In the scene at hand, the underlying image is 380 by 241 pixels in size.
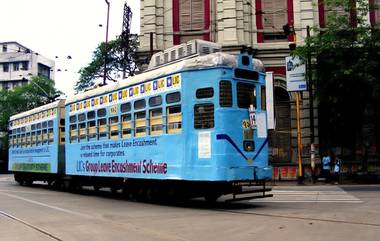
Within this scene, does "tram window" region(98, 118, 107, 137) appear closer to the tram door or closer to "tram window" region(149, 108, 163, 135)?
"tram window" region(149, 108, 163, 135)

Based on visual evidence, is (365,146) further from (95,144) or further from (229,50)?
(95,144)

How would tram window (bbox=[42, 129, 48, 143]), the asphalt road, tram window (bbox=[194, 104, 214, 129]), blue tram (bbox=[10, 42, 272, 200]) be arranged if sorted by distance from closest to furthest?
the asphalt road → blue tram (bbox=[10, 42, 272, 200]) → tram window (bbox=[194, 104, 214, 129]) → tram window (bbox=[42, 129, 48, 143])

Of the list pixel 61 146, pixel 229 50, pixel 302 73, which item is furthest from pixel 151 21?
pixel 61 146

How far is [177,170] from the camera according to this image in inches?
584

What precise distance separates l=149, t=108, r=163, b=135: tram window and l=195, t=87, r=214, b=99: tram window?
1552 mm

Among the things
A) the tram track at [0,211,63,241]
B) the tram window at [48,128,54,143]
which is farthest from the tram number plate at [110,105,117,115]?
the tram window at [48,128,54,143]

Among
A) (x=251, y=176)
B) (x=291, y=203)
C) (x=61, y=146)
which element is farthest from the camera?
(x=61, y=146)

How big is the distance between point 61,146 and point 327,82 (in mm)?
13367

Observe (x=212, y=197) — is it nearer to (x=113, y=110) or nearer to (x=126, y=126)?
(x=126, y=126)

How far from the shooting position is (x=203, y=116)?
1452cm

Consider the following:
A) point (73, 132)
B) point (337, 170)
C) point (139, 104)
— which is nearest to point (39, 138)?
point (73, 132)

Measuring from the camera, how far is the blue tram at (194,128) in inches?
560

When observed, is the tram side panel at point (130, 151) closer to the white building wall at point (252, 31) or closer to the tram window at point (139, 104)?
the tram window at point (139, 104)

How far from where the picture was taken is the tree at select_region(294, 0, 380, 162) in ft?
87.2
